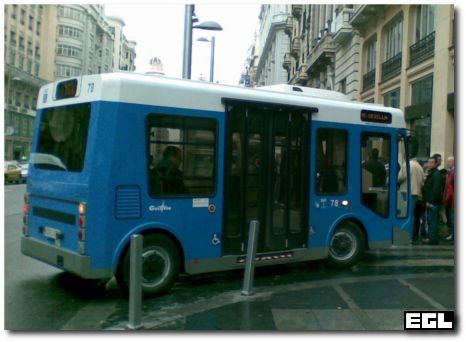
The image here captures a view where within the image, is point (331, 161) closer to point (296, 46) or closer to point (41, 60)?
point (296, 46)

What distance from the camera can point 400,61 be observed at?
677 inches

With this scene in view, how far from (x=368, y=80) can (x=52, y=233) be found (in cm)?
Result: 1669

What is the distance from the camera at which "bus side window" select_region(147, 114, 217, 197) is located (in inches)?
252

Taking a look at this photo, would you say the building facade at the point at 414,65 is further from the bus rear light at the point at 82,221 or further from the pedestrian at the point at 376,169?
the bus rear light at the point at 82,221

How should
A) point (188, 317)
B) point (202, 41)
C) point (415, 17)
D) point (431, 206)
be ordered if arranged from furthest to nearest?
point (202, 41) → point (415, 17) → point (431, 206) → point (188, 317)

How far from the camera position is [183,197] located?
6.64 meters

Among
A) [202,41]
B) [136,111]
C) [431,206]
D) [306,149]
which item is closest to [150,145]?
[136,111]

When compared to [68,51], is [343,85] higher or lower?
lower

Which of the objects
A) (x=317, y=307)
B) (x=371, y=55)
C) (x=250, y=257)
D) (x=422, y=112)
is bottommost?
(x=317, y=307)

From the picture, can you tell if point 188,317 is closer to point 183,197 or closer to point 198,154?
point 183,197

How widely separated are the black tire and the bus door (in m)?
0.83

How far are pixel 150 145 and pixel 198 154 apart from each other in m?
0.70

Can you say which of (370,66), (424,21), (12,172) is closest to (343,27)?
(370,66)

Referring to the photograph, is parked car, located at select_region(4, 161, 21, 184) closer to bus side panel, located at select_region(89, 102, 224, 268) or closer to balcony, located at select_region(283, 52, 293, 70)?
balcony, located at select_region(283, 52, 293, 70)
